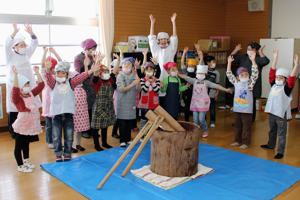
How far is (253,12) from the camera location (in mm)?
8562

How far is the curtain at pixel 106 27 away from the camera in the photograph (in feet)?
21.1

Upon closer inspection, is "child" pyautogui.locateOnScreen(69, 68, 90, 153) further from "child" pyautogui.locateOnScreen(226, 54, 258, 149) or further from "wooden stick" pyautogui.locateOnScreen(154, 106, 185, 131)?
"child" pyautogui.locateOnScreen(226, 54, 258, 149)

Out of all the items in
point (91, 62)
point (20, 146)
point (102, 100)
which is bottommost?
point (20, 146)

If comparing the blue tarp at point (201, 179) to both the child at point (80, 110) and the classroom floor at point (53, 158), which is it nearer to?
the classroom floor at point (53, 158)

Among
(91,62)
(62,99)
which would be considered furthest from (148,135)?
(91,62)

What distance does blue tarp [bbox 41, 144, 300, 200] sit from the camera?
324 centimetres

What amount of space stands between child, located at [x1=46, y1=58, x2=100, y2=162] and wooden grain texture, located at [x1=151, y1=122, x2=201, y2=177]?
101 centimetres

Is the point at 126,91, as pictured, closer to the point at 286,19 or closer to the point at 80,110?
the point at 80,110

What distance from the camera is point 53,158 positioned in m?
4.31

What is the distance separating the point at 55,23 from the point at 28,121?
291 centimetres

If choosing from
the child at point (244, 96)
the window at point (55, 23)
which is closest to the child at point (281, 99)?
the child at point (244, 96)

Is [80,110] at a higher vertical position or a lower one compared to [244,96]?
lower

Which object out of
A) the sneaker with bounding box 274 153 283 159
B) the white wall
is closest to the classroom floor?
the sneaker with bounding box 274 153 283 159

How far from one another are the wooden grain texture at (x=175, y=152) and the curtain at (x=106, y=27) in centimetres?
313
